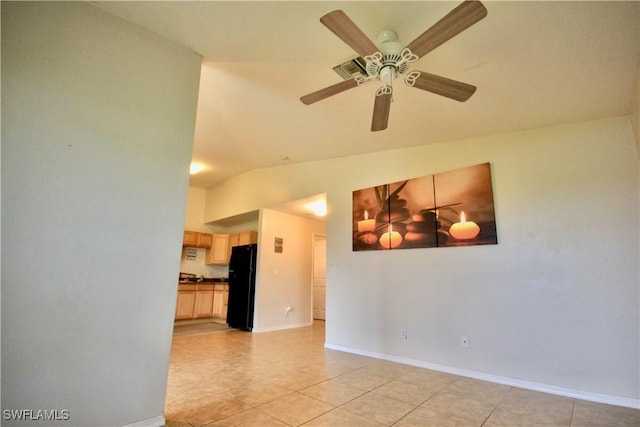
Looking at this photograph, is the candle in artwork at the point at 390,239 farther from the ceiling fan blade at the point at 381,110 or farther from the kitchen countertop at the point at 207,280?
the kitchen countertop at the point at 207,280

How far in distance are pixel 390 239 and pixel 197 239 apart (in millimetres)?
4842

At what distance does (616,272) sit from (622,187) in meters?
0.74

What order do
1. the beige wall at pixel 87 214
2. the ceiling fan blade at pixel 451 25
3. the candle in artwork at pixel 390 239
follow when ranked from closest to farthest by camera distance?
1. the ceiling fan blade at pixel 451 25
2. the beige wall at pixel 87 214
3. the candle in artwork at pixel 390 239

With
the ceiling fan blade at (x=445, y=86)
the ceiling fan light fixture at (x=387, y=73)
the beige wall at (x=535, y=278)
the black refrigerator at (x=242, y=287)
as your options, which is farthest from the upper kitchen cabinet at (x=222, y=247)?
the ceiling fan blade at (x=445, y=86)

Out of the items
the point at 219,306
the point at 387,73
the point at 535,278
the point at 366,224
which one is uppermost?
the point at 387,73

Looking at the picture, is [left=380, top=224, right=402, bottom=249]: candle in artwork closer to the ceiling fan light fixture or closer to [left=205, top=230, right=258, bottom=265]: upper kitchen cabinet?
the ceiling fan light fixture

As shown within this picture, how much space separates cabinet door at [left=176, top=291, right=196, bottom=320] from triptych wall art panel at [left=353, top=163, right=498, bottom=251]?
13.5ft

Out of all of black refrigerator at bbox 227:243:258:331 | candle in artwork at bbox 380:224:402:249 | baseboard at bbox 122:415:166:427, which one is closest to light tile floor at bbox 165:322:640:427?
baseboard at bbox 122:415:166:427

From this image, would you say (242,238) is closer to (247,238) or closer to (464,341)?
(247,238)

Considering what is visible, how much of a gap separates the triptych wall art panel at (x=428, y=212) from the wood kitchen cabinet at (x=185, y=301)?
161 inches

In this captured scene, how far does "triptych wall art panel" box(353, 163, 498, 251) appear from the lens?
325cm

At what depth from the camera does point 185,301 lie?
6.31 m

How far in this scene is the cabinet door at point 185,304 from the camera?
6215 mm

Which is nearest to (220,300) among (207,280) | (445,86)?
(207,280)
